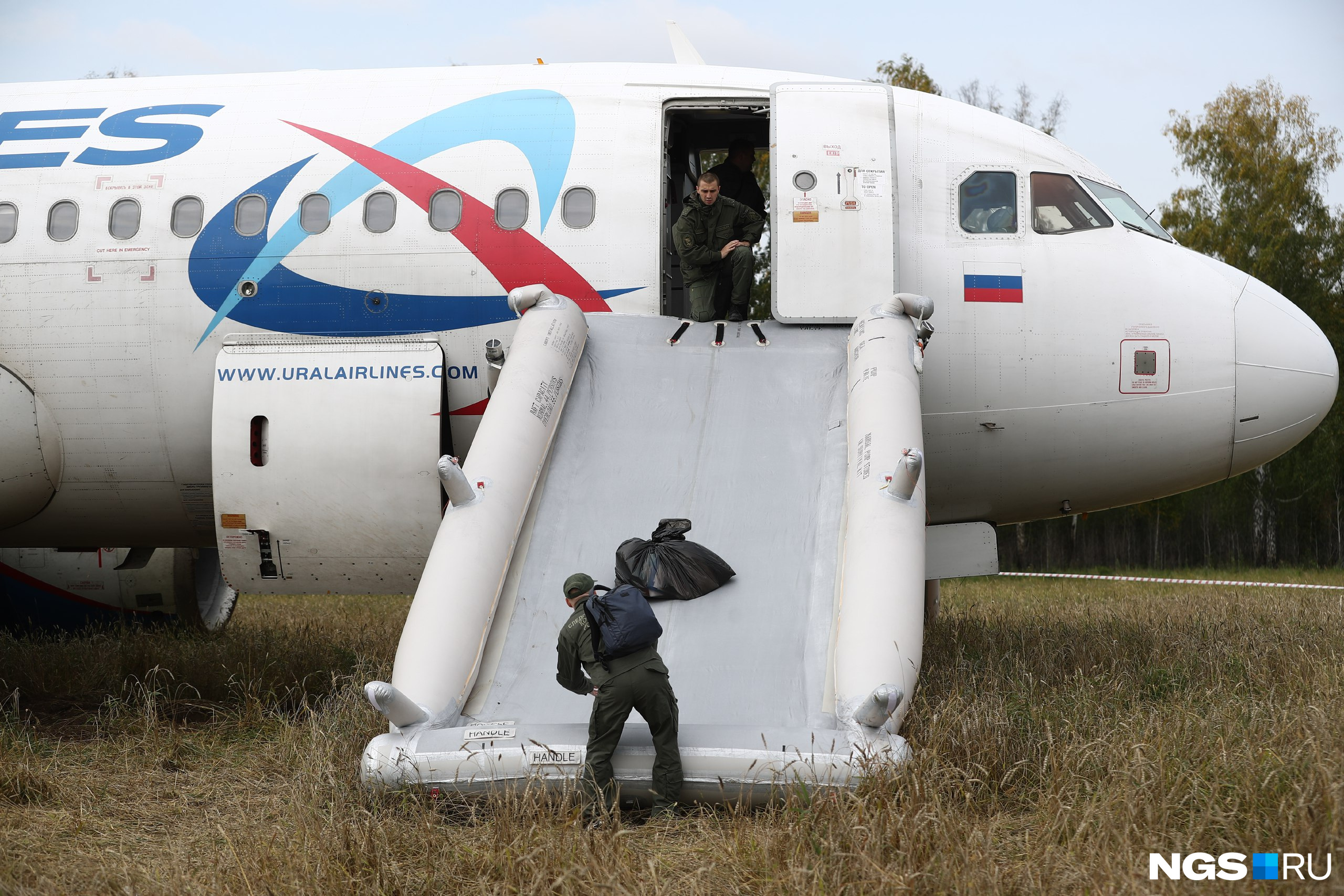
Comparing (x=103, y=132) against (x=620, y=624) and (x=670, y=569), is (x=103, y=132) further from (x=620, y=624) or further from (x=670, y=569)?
(x=620, y=624)

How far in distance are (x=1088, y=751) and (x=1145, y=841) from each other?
3.52ft

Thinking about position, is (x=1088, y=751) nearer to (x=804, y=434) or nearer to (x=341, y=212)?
(x=804, y=434)

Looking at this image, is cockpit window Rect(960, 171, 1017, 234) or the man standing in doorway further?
the man standing in doorway

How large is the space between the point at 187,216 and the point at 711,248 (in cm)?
429

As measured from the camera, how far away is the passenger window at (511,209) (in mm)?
9398

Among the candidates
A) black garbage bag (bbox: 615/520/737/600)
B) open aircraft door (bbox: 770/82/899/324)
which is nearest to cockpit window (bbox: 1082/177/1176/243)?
open aircraft door (bbox: 770/82/899/324)

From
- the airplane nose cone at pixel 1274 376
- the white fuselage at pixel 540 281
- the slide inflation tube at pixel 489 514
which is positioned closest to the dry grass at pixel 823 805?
the slide inflation tube at pixel 489 514

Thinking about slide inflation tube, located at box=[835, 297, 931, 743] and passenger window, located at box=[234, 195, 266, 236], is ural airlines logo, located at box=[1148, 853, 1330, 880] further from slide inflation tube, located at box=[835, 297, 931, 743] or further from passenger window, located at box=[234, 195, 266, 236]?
passenger window, located at box=[234, 195, 266, 236]

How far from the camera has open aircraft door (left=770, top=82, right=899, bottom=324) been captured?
354 inches

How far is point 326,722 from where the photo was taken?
298 inches

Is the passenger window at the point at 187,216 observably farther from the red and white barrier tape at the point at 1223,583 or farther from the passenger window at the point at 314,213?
the red and white barrier tape at the point at 1223,583

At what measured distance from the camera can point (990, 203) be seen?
30.7ft

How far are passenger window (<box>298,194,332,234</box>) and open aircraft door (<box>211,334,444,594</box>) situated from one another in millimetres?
1032

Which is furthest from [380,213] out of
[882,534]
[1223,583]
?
[1223,583]
